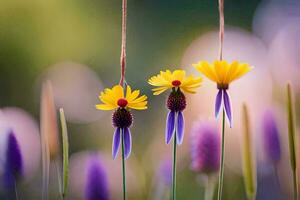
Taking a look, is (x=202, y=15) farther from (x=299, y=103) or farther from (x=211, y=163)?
(x=211, y=163)

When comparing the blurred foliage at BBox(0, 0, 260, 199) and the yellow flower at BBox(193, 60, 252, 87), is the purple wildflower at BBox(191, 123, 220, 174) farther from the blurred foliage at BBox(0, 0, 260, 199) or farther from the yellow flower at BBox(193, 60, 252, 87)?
the blurred foliage at BBox(0, 0, 260, 199)

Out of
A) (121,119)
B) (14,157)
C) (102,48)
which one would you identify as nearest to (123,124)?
(121,119)

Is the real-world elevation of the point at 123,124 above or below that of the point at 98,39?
below

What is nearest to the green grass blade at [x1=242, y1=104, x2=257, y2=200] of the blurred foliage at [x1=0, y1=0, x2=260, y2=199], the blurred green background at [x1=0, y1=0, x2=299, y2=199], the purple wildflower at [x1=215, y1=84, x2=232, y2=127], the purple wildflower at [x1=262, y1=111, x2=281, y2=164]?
the purple wildflower at [x1=215, y1=84, x2=232, y2=127]

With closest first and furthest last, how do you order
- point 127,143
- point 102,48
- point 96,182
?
1. point 127,143
2. point 96,182
3. point 102,48

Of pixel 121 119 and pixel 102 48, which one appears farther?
pixel 102 48

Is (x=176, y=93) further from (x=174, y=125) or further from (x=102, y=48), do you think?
(x=102, y=48)

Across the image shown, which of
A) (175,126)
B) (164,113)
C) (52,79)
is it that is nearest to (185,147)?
(164,113)

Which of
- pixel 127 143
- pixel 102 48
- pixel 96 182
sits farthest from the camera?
pixel 102 48

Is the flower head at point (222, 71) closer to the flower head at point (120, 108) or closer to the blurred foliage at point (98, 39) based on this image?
the flower head at point (120, 108)
